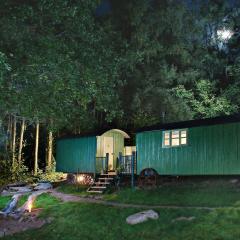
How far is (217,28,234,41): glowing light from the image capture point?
4666 centimetres

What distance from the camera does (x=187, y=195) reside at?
2234cm

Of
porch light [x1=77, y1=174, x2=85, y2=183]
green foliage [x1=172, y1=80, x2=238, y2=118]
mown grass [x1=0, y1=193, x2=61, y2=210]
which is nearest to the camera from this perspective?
mown grass [x1=0, y1=193, x2=61, y2=210]

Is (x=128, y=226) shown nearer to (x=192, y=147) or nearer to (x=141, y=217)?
(x=141, y=217)

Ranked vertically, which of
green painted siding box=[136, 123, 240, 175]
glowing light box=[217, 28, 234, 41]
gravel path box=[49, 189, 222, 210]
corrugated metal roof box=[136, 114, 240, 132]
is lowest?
gravel path box=[49, 189, 222, 210]

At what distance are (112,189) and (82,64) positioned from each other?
10.5 metres

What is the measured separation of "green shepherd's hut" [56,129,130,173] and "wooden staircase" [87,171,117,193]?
2.61 feet

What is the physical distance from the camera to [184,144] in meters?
25.2

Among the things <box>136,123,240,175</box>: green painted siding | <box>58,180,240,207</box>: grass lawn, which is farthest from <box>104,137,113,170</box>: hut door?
<box>58,180,240,207</box>: grass lawn

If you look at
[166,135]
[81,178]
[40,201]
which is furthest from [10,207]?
[166,135]

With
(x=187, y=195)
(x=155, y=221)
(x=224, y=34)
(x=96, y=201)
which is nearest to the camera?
(x=155, y=221)

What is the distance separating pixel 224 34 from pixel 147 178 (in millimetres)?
25606

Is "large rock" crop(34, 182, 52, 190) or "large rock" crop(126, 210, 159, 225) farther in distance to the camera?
"large rock" crop(34, 182, 52, 190)

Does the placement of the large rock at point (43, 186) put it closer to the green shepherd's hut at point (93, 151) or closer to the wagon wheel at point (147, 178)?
the green shepherd's hut at point (93, 151)

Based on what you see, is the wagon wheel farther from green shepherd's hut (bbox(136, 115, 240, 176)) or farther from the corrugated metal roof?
the corrugated metal roof
